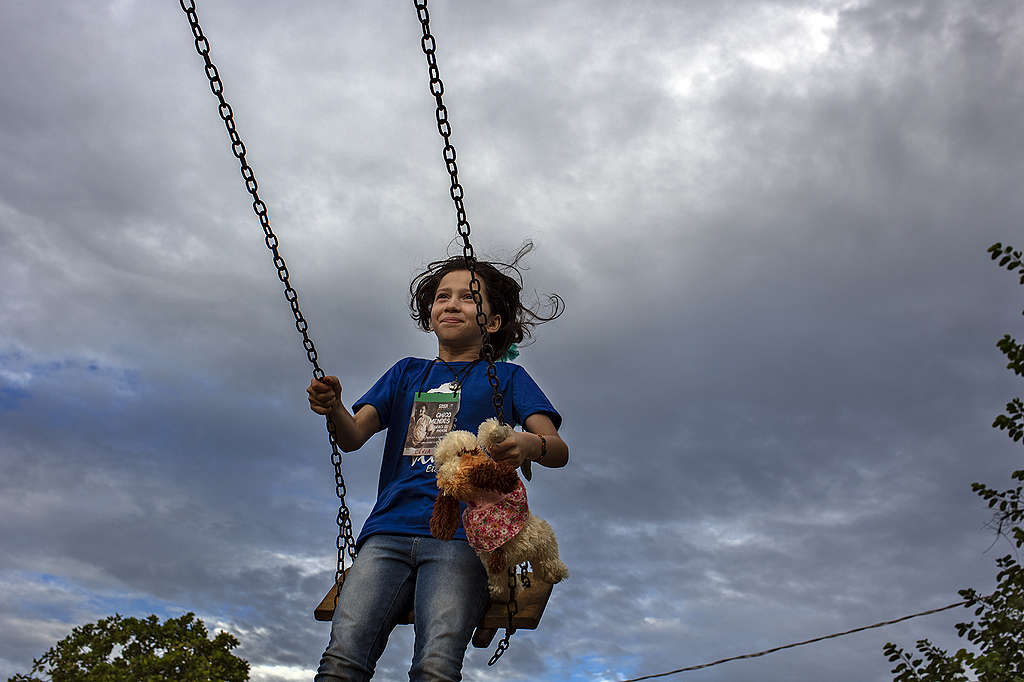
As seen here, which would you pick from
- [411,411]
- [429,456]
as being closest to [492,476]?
[429,456]

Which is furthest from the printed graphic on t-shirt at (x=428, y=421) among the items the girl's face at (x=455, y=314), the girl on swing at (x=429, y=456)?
the girl's face at (x=455, y=314)

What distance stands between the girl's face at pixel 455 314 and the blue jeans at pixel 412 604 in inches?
42.1

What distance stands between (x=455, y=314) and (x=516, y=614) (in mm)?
1442

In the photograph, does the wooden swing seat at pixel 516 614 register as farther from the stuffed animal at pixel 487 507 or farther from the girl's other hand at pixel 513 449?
the girl's other hand at pixel 513 449

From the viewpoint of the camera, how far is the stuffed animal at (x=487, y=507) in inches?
137

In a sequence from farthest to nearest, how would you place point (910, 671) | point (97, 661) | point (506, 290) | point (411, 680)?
point (97, 661) < point (910, 671) < point (506, 290) < point (411, 680)

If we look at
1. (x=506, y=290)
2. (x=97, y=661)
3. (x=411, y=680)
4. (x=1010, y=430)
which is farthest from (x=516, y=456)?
(x=97, y=661)

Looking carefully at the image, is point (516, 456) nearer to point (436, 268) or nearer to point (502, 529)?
point (502, 529)

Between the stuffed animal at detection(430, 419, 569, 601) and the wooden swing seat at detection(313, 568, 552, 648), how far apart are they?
0.26ft

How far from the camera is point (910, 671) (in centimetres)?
661

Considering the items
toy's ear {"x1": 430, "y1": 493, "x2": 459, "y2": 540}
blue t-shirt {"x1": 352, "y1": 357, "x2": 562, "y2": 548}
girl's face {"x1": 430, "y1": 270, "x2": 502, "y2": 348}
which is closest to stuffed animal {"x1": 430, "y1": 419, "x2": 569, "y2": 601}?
toy's ear {"x1": 430, "y1": 493, "x2": 459, "y2": 540}

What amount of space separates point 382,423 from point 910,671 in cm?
469

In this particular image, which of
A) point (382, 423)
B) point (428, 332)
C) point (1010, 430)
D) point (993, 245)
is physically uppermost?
point (993, 245)

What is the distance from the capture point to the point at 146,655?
11891 mm
